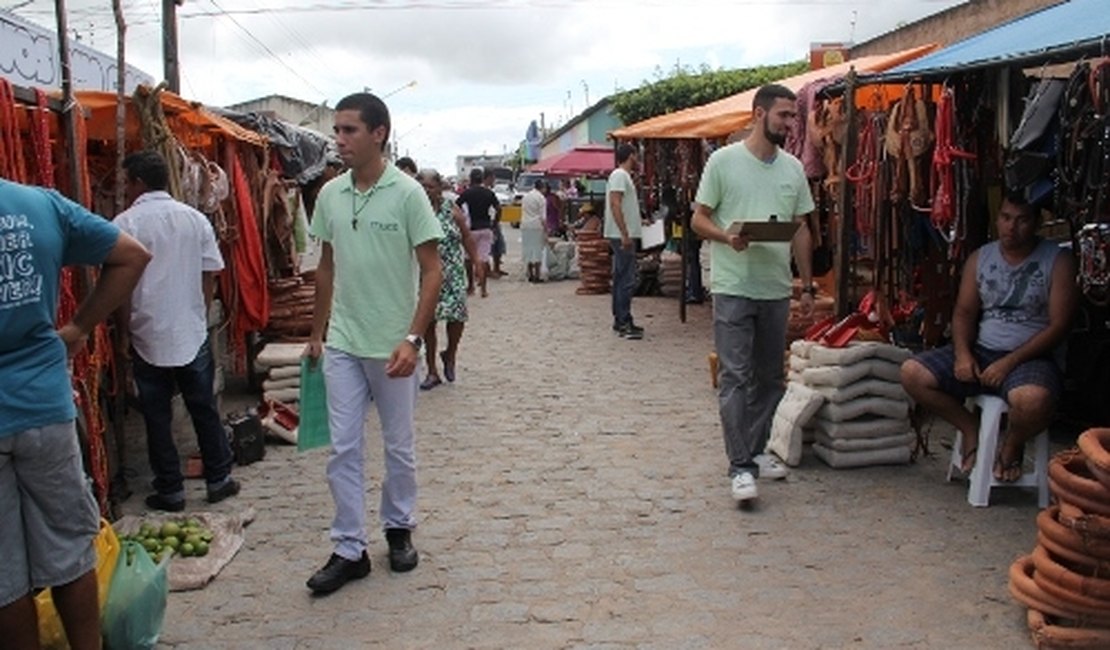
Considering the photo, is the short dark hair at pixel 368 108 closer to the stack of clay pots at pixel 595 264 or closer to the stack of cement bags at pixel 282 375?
the stack of cement bags at pixel 282 375

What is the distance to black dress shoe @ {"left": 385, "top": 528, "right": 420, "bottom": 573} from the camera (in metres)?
4.60

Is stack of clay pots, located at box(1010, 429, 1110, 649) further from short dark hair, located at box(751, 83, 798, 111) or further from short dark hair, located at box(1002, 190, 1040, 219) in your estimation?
short dark hair, located at box(751, 83, 798, 111)

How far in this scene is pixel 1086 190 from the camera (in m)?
4.34

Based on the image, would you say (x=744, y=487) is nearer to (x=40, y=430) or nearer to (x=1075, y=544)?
(x=1075, y=544)

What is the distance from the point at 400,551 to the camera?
15.2ft

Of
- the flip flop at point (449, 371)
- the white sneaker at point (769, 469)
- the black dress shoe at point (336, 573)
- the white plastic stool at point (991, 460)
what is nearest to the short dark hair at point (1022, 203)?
the white plastic stool at point (991, 460)

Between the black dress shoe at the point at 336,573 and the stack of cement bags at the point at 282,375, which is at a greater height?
the stack of cement bags at the point at 282,375

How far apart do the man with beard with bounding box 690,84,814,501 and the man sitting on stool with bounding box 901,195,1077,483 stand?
914 mm

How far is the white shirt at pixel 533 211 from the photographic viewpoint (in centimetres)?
1747

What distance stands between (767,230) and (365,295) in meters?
2.08

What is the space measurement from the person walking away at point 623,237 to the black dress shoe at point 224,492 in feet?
19.3

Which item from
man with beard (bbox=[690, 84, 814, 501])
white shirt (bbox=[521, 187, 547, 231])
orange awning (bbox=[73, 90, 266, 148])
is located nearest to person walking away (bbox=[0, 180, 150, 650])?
orange awning (bbox=[73, 90, 266, 148])

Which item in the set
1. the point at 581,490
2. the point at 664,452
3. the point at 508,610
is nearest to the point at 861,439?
the point at 664,452

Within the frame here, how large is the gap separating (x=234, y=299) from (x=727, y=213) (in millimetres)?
4151
